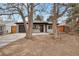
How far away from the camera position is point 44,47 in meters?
2.51

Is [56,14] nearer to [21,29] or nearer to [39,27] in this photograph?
[39,27]

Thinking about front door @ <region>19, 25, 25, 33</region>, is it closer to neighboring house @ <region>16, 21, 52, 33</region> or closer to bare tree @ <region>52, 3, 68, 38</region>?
neighboring house @ <region>16, 21, 52, 33</region>

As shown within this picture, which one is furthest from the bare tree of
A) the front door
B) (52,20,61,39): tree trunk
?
the front door

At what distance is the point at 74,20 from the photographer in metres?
2.50

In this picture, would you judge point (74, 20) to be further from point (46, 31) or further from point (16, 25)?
point (16, 25)

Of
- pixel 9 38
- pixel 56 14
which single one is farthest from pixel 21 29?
pixel 56 14

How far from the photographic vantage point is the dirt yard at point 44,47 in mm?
2482

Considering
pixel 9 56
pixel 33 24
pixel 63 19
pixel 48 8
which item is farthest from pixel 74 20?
pixel 9 56

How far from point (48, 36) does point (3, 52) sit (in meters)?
0.67

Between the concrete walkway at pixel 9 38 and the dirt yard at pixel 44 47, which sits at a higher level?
the concrete walkway at pixel 9 38

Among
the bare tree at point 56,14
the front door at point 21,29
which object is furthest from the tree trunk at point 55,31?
the front door at point 21,29

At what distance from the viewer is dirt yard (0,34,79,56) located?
2.48 metres

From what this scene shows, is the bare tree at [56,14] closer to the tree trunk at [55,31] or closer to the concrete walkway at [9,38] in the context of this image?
the tree trunk at [55,31]

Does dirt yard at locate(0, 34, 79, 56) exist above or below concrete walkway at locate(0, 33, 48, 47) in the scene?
below
